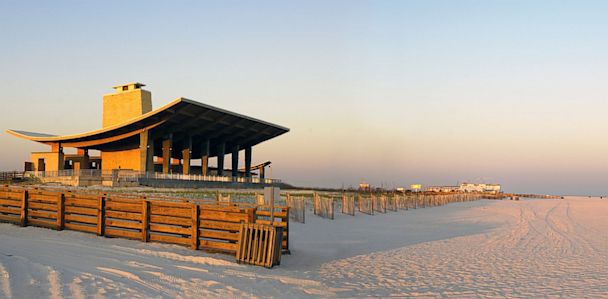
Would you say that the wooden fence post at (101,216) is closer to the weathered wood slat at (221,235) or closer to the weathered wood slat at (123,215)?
the weathered wood slat at (123,215)

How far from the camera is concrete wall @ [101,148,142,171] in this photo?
2437 inches

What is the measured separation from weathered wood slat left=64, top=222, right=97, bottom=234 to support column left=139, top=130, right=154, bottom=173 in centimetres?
4259

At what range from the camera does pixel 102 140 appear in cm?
6203

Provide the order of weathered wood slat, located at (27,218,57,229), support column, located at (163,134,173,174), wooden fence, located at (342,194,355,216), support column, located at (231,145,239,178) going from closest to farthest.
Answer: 1. weathered wood slat, located at (27,218,57,229)
2. wooden fence, located at (342,194,355,216)
3. support column, located at (163,134,173,174)
4. support column, located at (231,145,239,178)

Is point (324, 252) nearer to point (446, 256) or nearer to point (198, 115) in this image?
point (446, 256)

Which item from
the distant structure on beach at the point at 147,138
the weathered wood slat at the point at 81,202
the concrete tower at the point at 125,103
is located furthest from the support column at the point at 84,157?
the weathered wood slat at the point at 81,202

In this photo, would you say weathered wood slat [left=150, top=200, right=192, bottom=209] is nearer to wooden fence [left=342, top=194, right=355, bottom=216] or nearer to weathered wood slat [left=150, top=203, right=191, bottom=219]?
weathered wood slat [left=150, top=203, right=191, bottom=219]

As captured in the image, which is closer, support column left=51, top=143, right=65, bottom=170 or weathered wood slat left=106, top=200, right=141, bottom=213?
weathered wood slat left=106, top=200, right=141, bottom=213

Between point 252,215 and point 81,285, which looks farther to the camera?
point 252,215

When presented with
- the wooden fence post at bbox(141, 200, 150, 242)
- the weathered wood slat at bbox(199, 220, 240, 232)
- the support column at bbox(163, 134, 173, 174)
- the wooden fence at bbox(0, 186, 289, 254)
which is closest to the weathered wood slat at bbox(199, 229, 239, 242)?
the wooden fence at bbox(0, 186, 289, 254)

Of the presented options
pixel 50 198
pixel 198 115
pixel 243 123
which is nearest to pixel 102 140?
pixel 198 115

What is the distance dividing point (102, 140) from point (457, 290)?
195 feet

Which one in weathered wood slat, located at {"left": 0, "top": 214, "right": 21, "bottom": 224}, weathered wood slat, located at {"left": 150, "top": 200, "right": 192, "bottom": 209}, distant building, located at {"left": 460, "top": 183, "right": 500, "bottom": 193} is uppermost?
weathered wood slat, located at {"left": 150, "top": 200, "right": 192, "bottom": 209}

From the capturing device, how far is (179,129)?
2411 inches
